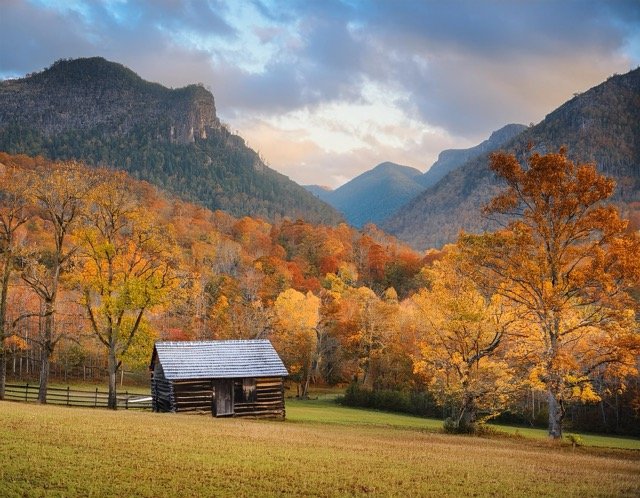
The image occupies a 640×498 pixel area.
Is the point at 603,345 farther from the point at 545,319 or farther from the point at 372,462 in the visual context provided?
the point at 372,462

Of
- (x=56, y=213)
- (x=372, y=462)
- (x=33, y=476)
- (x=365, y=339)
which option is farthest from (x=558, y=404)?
(x=365, y=339)

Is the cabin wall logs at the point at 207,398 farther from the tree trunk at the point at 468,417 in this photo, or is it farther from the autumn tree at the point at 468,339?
the tree trunk at the point at 468,417

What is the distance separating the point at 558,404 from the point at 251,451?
15.5m

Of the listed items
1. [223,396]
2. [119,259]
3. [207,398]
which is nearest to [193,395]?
[207,398]

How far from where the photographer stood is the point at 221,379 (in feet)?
116

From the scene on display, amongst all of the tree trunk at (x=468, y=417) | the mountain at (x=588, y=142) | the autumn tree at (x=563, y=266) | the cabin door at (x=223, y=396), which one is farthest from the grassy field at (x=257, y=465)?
the mountain at (x=588, y=142)

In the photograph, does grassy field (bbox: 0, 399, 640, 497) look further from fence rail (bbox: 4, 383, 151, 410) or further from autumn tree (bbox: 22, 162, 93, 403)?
fence rail (bbox: 4, 383, 151, 410)

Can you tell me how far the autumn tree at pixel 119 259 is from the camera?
102 feet

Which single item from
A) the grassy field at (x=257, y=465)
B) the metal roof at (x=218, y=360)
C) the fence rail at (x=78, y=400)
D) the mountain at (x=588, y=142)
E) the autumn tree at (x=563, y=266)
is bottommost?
the fence rail at (x=78, y=400)

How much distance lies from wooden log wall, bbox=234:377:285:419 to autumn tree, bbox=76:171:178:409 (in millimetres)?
7594

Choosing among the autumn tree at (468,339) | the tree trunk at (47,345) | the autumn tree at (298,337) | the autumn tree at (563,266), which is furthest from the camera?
the autumn tree at (298,337)

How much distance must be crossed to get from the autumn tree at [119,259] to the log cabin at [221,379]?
330 centimetres

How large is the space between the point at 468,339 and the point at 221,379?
50.0 feet

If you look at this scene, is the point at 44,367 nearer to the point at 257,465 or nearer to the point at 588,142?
the point at 257,465
